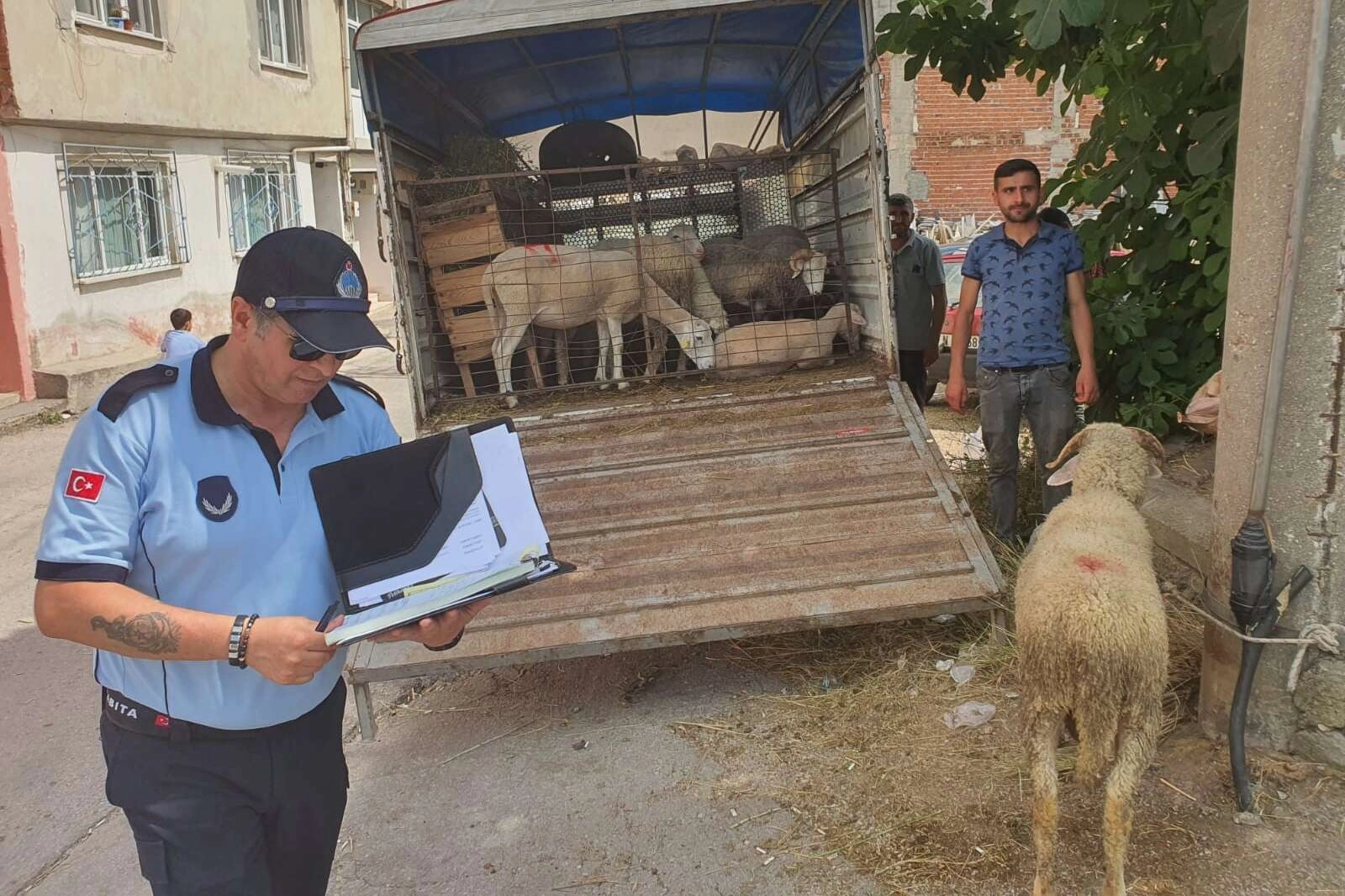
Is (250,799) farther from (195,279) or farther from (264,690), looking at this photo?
(195,279)

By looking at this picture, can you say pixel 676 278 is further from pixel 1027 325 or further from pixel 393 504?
pixel 393 504

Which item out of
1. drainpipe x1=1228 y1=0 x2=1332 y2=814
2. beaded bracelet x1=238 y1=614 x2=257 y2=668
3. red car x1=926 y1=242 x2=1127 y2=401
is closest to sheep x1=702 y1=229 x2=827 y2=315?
red car x1=926 y1=242 x2=1127 y2=401

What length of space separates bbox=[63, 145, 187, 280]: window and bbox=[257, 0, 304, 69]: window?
3807mm

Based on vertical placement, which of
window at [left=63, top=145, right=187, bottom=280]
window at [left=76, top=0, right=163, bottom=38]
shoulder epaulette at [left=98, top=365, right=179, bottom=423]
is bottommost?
shoulder epaulette at [left=98, top=365, right=179, bottom=423]

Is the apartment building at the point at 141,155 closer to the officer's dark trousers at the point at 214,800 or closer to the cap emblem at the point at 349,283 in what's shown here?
the cap emblem at the point at 349,283

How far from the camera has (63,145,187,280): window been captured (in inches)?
498

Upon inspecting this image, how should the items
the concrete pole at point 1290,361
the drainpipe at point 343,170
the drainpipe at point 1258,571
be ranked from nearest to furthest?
the concrete pole at point 1290,361, the drainpipe at point 1258,571, the drainpipe at point 343,170

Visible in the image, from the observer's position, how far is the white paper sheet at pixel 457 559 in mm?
2008

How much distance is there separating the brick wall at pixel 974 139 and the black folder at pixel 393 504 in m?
19.6

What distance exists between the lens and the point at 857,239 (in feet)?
21.7

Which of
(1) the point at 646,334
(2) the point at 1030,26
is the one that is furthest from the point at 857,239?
(2) the point at 1030,26

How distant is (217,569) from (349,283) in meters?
0.63

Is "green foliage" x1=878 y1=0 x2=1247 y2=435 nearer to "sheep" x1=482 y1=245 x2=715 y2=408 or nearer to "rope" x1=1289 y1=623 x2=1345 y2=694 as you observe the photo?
"sheep" x1=482 y1=245 x2=715 y2=408

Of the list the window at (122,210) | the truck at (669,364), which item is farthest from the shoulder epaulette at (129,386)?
the window at (122,210)
